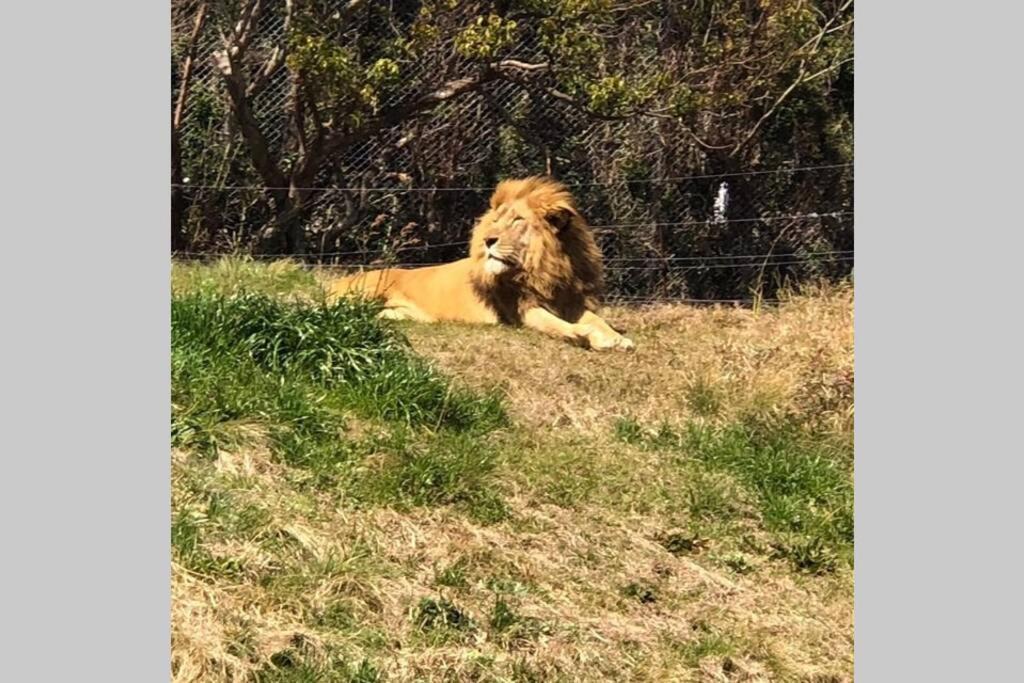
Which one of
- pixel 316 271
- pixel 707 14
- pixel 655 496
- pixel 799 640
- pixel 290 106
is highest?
pixel 707 14

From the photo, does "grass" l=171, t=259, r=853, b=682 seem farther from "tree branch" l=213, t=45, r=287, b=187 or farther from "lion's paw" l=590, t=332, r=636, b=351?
"tree branch" l=213, t=45, r=287, b=187

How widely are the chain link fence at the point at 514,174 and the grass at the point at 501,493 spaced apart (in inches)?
6.1

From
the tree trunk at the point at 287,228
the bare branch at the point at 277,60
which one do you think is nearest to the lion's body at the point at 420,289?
the tree trunk at the point at 287,228

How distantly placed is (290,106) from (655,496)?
1.92m

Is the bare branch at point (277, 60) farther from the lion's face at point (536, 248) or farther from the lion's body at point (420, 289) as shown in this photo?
the lion's face at point (536, 248)

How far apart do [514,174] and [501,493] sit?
1.22 meters

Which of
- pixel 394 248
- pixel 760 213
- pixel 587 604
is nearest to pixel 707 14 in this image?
pixel 760 213

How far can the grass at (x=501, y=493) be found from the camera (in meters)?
4.01

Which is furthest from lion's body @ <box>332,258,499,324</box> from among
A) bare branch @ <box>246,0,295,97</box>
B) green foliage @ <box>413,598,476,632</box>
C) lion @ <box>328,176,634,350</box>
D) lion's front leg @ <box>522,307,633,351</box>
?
green foliage @ <box>413,598,476,632</box>

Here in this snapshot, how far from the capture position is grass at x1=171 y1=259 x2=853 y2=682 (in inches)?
158

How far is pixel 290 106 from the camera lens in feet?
15.1

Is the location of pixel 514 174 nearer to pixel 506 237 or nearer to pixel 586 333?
pixel 506 237

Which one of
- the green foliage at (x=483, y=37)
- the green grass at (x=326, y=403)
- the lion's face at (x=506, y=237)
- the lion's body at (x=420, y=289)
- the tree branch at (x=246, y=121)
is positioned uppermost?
the green foliage at (x=483, y=37)

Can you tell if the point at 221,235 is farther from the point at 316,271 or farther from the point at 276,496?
the point at 276,496
